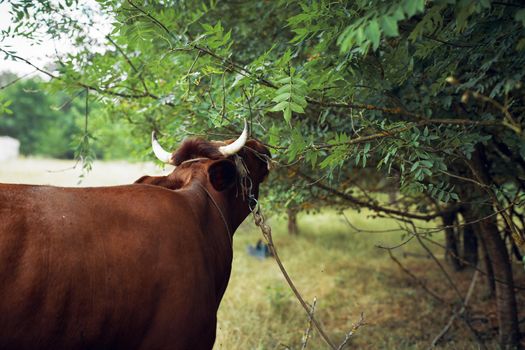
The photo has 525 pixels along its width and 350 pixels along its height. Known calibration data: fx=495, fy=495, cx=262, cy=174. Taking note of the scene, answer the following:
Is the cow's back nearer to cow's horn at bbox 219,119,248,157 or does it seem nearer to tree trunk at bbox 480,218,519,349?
cow's horn at bbox 219,119,248,157

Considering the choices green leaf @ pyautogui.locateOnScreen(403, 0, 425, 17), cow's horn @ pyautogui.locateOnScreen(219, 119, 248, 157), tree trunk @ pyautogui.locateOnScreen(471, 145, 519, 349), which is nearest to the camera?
green leaf @ pyautogui.locateOnScreen(403, 0, 425, 17)

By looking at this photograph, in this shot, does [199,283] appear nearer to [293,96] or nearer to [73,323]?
[73,323]

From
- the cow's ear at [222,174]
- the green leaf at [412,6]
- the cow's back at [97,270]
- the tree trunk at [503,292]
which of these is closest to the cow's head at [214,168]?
the cow's ear at [222,174]

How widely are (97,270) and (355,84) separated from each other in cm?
187

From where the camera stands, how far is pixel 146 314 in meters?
2.44

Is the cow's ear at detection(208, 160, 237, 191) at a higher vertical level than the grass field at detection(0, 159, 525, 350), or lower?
higher

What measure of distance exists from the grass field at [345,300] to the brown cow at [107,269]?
1.23 m

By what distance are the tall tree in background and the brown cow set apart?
83 cm

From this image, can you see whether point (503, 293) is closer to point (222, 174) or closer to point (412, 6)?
point (222, 174)

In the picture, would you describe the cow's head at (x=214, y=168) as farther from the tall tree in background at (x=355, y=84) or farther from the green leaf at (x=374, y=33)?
the green leaf at (x=374, y=33)

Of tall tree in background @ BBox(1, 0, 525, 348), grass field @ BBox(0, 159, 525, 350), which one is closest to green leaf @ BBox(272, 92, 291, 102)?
tall tree in background @ BBox(1, 0, 525, 348)

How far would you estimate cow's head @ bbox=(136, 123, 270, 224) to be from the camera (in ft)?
10.3

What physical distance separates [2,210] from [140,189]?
73 centimetres

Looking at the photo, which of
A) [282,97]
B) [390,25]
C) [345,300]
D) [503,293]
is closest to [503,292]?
[503,293]
